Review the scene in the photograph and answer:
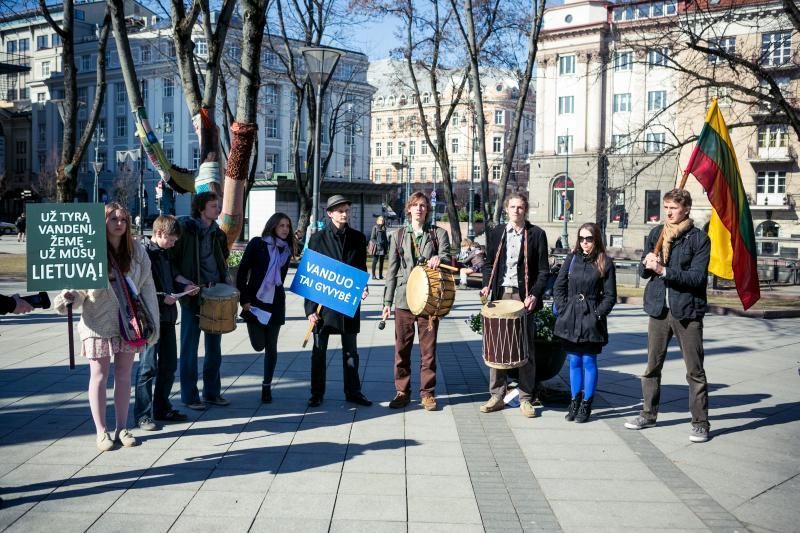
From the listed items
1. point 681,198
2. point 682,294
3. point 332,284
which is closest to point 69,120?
point 332,284

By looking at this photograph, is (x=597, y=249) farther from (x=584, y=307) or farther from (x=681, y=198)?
(x=681, y=198)

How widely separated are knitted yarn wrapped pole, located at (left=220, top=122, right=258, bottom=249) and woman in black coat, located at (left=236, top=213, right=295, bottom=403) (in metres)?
2.74

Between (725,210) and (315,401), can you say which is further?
(315,401)

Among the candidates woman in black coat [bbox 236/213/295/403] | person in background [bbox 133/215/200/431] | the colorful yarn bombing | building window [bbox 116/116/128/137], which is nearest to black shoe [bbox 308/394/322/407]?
woman in black coat [bbox 236/213/295/403]

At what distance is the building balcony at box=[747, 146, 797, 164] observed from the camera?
170 ft

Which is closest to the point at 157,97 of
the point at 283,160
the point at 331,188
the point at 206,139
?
the point at 283,160

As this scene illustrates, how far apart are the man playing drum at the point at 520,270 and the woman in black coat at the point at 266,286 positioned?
1923 mm

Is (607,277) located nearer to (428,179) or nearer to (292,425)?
(292,425)

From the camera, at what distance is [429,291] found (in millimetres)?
7078

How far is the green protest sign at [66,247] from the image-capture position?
5.41 m

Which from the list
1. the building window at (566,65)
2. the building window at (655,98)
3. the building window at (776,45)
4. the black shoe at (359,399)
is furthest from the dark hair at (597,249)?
the building window at (566,65)

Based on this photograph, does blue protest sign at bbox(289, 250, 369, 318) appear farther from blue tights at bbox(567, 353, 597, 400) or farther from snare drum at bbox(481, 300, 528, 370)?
blue tights at bbox(567, 353, 597, 400)

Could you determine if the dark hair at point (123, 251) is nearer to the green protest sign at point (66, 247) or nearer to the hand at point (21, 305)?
the green protest sign at point (66, 247)

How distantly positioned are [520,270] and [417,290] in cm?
99
